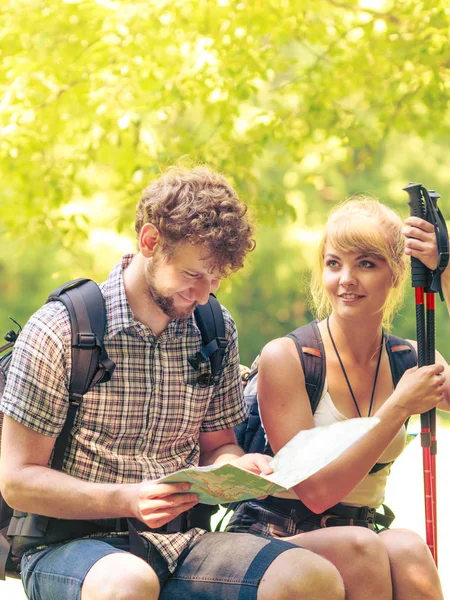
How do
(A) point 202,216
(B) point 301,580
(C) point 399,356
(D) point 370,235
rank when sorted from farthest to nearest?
(C) point 399,356 < (D) point 370,235 < (A) point 202,216 < (B) point 301,580

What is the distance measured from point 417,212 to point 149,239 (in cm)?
77

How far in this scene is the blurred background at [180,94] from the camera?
5695mm

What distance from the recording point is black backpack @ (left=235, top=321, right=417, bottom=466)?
248 centimetres

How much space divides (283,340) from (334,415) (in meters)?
0.26

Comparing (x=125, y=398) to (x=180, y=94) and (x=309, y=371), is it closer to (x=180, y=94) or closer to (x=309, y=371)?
(x=309, y=371)

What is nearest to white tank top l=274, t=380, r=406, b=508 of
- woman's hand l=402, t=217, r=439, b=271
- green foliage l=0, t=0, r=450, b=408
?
woman's hand l=402, t=217, r=439, b=271

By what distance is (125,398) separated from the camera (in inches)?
86.7

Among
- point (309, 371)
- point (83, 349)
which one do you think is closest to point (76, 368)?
point (83, 349)

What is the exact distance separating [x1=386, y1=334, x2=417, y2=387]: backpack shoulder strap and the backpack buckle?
1.00 metres

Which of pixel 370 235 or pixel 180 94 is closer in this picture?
pixel 370 235

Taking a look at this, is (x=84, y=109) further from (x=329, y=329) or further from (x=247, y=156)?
(x=329, y=329)

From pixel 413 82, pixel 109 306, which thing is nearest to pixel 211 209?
pixel 109 306

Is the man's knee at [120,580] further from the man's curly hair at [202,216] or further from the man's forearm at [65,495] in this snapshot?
the man's curly hair at [202,216]

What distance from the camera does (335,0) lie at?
21.1ft
